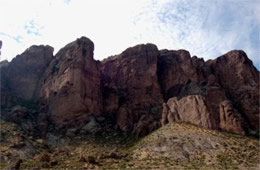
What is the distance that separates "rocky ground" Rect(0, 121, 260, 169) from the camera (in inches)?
2283

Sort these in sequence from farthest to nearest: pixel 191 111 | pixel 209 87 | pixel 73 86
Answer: pixel 209 87 → pixel 73 86 → pixel 191 111

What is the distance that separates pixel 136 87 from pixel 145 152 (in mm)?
41548

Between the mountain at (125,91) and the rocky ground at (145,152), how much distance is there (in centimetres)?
590

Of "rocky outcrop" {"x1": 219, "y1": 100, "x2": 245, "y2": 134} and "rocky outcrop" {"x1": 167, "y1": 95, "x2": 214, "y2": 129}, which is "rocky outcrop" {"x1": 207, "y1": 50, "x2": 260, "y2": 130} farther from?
"rocky outcrop" {"x1": 167, "y1": 95, "x2": 214, "y2": 129}

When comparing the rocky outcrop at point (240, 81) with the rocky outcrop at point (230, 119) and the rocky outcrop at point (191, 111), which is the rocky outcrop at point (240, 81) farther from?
the rocky outcrop at point (191, 111)

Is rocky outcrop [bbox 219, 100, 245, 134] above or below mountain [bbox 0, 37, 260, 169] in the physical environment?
below

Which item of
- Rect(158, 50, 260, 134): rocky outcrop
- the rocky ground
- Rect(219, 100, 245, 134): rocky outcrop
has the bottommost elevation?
the rocky ground

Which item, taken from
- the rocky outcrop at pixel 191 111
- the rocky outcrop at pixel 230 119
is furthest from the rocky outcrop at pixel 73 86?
the rocky outcrop at pixel 230 119

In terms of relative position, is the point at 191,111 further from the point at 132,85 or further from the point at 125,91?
the point at 125,91

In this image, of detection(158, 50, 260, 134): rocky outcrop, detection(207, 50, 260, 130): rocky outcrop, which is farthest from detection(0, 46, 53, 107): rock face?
detection(207, 50, 260, 130): rocky outcrop

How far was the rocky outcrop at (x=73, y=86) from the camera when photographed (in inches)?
3654

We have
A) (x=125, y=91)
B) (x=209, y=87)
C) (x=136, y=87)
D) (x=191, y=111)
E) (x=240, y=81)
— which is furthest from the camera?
(x=125, y=91)

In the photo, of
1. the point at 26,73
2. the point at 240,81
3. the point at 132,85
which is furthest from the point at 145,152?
the point at 26,73

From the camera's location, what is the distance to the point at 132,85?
106812 millimetres
